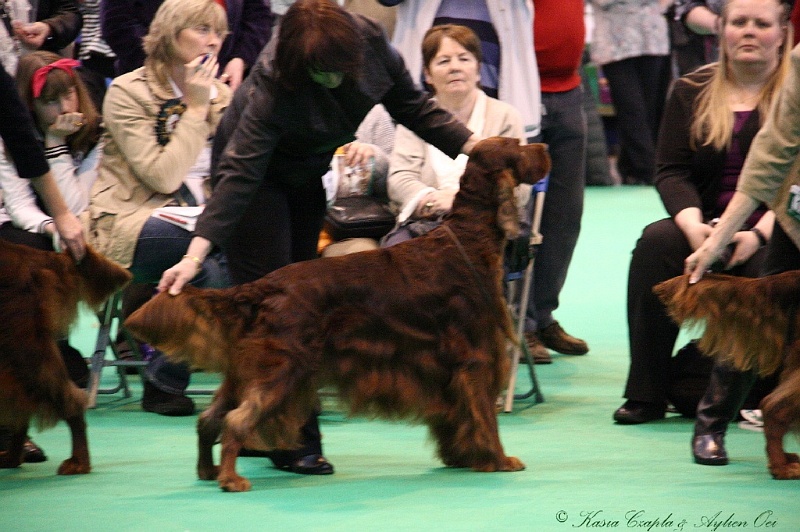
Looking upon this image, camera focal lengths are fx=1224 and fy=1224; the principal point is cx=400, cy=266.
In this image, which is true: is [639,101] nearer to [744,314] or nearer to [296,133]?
[744,314]

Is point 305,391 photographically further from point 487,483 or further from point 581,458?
point 581,458

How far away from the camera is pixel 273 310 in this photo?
11.4 ft

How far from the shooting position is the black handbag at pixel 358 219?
506cm

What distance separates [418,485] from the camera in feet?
11.8

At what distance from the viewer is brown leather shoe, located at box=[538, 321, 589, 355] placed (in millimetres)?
5844

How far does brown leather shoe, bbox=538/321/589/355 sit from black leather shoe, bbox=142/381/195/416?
186cm

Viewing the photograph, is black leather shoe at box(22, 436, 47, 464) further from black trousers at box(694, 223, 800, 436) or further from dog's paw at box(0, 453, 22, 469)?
black trousers at box(694, 223, 800, 436)

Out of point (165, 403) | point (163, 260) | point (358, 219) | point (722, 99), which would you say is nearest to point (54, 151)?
point (163, 260)

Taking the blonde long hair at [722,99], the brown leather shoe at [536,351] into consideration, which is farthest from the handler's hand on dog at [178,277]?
the brown leather shoe at [536,351]

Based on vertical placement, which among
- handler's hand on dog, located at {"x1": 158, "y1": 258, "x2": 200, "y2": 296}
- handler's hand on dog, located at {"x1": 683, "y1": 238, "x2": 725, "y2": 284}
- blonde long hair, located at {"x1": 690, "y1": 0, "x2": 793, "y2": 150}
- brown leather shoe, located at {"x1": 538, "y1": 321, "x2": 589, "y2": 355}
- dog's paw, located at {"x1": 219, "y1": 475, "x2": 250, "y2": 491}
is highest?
blonde long hair, located at {"x1": 690, "y1": 0, "x2": 793, "y2": 150}

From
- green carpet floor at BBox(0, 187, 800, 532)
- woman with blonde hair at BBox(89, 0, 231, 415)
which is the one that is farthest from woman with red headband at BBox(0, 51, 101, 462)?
green carpet floor at BBox(0, 187, 800, 532)

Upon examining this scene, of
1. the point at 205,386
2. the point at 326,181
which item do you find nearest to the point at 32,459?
the point at 205,386

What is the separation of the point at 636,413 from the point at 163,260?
1914 millimetres

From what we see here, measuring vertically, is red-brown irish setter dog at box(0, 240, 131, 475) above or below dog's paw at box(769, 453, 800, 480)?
above
